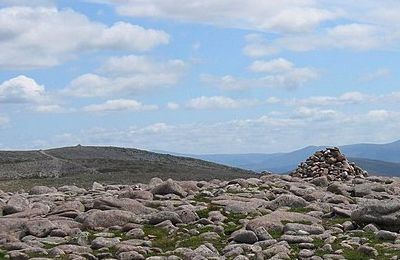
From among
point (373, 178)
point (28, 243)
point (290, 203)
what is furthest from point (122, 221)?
point (373, 178)

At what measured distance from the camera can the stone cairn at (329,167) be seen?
38.9 metres

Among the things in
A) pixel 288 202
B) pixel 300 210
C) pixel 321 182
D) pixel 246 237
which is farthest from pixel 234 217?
pixel 321 182

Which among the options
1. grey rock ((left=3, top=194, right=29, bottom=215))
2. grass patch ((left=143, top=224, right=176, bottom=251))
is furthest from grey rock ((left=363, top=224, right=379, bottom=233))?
grey rock ((left=3, top=194, right=29, bottom=215))

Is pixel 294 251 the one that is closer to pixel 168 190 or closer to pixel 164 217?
pixel 164 217

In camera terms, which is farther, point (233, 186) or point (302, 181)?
point (302, 181)

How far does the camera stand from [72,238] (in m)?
21.6

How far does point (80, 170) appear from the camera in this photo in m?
74.4

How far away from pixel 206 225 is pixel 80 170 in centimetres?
5292

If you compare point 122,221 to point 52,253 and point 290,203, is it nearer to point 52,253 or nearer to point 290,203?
point 52,253

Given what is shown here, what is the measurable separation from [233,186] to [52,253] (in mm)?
13799

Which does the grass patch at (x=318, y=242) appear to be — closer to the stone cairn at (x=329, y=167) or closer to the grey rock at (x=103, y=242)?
the grey rock at (x=103, y=242)

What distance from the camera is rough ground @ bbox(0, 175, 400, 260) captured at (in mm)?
19438

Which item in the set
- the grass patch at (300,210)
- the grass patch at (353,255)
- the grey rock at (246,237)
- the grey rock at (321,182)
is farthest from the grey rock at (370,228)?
the grey rock at (321,182)

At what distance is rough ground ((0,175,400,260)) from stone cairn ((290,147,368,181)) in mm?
8082
